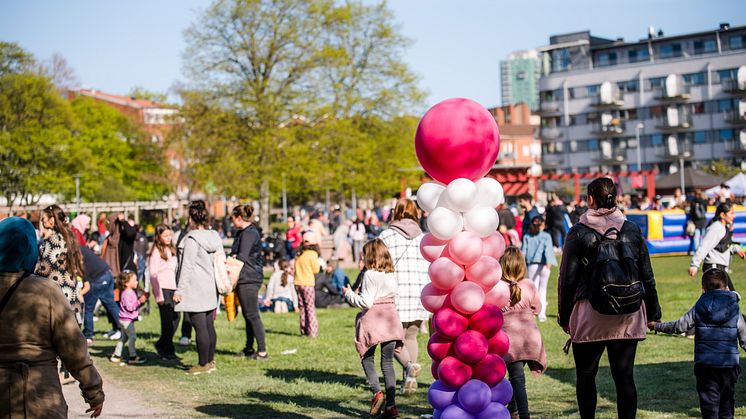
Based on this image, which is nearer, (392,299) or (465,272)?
(465,272)

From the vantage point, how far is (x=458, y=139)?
6758 millimetres

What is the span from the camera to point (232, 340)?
1477cm

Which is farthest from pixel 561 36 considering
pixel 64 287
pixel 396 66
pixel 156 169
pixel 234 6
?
pixel 64 287

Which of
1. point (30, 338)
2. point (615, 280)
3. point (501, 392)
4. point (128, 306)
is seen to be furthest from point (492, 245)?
point (128, 306)

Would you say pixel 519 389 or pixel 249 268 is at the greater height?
pixel 249 268

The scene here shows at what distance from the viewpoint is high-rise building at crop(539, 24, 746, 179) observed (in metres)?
87.6

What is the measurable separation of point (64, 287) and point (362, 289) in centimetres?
369

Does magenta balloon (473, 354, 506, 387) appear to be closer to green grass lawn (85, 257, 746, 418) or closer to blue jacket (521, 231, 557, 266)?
green grass lawn (85, 257, 746, 418)

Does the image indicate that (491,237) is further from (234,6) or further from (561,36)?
(561,36)

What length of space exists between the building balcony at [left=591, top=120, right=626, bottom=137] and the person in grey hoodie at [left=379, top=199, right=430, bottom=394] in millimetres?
85733

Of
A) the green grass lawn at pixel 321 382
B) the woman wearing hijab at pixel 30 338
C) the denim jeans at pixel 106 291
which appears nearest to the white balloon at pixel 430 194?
the green grass lawn at pixel 321 382

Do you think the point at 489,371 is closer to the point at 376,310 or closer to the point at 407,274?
the point at 376,310

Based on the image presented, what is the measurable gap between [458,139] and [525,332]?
2131 mm

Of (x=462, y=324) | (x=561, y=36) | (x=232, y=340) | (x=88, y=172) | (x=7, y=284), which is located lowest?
(x=232, y=340)
